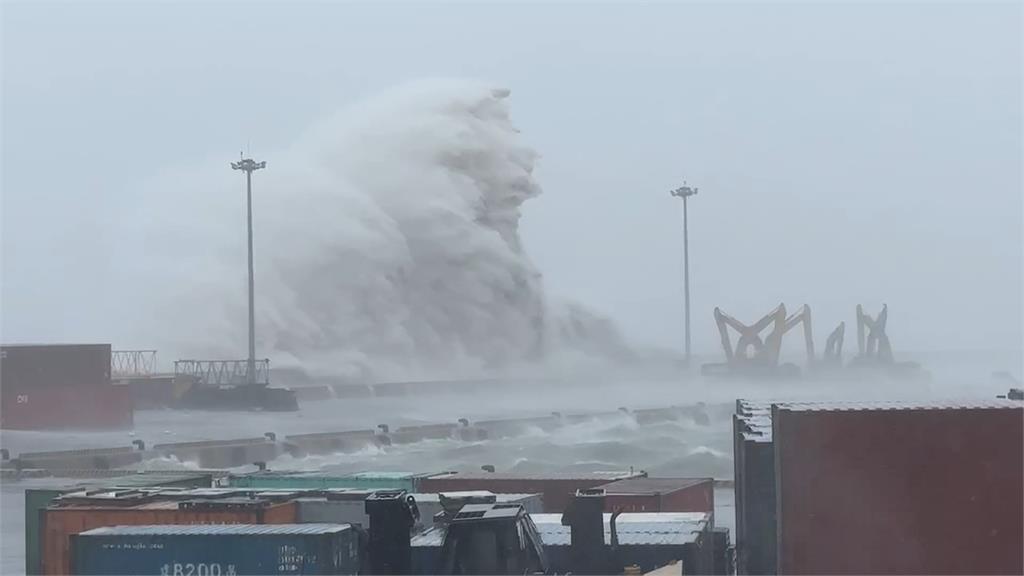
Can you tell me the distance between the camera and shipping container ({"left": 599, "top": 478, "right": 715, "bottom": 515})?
16.9 metres

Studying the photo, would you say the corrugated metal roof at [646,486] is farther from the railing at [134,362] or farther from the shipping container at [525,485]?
the railing at [134,362]

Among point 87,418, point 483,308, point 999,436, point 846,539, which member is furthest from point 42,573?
point 483,308

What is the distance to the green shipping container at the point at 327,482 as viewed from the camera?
60.5 ft

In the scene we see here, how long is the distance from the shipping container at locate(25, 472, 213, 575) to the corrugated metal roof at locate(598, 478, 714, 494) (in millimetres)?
5245

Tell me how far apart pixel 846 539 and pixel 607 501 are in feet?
19.9

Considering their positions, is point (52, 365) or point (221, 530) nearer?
point (221, 530)

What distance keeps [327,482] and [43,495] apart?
351 cm

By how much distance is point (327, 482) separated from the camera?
1884cm

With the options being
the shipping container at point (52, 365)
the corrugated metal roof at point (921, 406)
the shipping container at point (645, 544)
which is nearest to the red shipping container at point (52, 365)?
the shipping container at point (52, 365)

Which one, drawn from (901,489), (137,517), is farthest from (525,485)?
(901,489)

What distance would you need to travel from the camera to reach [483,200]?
71688 millimetres

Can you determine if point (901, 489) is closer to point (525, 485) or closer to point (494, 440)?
point (525, 485)

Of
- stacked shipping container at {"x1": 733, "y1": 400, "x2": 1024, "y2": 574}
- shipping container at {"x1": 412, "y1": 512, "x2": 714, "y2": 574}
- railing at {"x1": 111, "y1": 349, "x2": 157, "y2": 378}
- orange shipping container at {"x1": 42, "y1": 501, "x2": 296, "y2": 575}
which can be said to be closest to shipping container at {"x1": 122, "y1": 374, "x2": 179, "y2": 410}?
railing at {"x1": 111, "y1": 349, "x2": 157, "y2": 378}

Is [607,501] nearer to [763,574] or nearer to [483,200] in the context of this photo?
[763,574]
